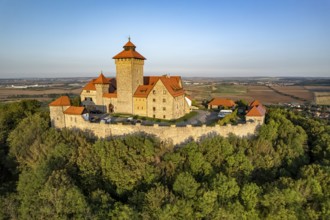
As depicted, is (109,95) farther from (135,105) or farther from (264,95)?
(264,95)

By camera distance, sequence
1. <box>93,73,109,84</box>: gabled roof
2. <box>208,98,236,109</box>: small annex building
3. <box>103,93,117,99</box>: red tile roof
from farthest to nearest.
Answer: <box>208,98,236,109</box>: small annex building, <box>93,73,109,84</box>: gabled roof, <box>103,93,117,99</box>: red tile roof

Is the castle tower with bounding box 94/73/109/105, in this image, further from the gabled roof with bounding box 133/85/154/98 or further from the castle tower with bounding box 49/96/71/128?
the castle tower with bounding box 49/96/71/128

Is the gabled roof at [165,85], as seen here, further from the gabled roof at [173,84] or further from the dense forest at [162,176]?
the dense forest at [162,176]

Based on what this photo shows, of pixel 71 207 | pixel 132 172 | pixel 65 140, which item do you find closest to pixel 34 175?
pixel 65 140

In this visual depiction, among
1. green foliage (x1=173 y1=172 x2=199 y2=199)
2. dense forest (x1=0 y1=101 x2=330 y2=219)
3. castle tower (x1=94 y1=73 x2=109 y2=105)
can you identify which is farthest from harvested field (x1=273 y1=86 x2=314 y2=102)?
green foliage (x1=173 y1=172 x2=199 y2=199)

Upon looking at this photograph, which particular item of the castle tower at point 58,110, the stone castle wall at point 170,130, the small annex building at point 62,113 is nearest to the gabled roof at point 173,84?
the stone castle wall at point 170,130

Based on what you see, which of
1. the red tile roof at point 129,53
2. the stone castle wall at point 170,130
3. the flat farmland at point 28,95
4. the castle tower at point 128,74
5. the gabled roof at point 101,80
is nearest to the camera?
the stone castle wall at point 170,130
